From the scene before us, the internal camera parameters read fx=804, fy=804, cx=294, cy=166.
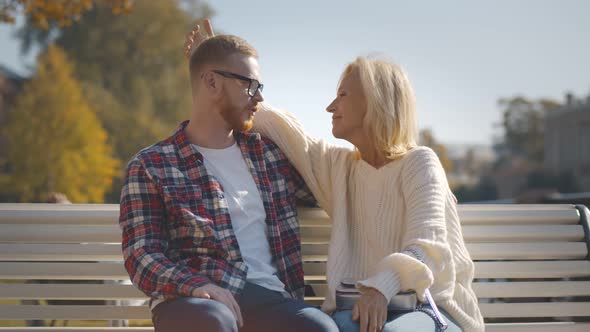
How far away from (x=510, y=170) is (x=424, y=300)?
73193 mm

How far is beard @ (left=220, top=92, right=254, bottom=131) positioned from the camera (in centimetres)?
362

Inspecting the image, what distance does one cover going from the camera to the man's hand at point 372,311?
3.13 m

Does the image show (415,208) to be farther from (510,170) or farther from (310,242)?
(510,170)

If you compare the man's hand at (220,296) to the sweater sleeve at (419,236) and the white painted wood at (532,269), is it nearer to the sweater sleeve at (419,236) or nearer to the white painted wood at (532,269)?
the sweater sleeve at (419,236)

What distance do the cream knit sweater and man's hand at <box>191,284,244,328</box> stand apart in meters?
0.50

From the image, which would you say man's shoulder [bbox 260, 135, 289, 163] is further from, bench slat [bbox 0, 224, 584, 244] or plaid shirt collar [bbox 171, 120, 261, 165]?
bench slat [bbox 0, 224, 584, 244]

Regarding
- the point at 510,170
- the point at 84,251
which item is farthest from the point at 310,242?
the point at 510,170

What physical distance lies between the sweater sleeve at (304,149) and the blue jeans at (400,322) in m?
0.71

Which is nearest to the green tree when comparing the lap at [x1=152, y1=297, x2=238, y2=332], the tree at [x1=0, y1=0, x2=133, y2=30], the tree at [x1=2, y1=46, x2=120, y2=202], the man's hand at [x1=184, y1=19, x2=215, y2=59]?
the tree at [x1=2, y1=46, x2=120, y2=202]

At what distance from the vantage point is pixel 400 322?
320cm

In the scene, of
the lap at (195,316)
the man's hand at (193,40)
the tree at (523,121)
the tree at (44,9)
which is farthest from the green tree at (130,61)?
the tree at (523,121)

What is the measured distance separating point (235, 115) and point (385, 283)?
1032 millimetres

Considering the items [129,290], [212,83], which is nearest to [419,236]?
[212,83]

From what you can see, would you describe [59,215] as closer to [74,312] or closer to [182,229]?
[74,312]
